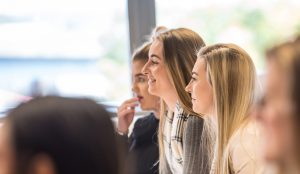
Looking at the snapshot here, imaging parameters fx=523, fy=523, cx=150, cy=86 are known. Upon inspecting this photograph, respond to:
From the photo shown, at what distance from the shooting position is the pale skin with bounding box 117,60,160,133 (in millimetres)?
2295

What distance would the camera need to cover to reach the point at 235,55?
170cm

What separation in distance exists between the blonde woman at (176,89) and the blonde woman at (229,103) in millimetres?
147

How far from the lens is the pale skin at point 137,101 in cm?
229

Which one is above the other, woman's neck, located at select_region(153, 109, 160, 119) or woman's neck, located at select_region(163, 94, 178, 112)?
woman's neck, located at select_region(163, 94, 178, 112)

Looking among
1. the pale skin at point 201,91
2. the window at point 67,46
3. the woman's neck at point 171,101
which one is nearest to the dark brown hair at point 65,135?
the pale skin at point 201,91

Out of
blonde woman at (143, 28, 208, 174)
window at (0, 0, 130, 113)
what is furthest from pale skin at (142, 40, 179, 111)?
window at (0, 0, 130, 113)

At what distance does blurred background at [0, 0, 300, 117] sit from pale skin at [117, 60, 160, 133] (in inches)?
11.4

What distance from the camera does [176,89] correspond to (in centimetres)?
196

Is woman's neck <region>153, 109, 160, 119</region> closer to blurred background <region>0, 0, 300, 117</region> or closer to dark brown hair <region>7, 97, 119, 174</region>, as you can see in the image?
blurred background <region>0, 0, 300, 117</region>

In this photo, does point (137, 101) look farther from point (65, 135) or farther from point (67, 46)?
point (65, 135)

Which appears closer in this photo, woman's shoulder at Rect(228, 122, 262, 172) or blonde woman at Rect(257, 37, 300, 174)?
blonde woman at Rect(257, 37, 300, 174)

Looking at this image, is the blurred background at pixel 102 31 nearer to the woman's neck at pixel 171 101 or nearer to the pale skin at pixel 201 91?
the woman's neck at pixel 171 101

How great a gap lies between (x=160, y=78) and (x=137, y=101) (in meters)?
0.40

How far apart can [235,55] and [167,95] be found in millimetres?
396
